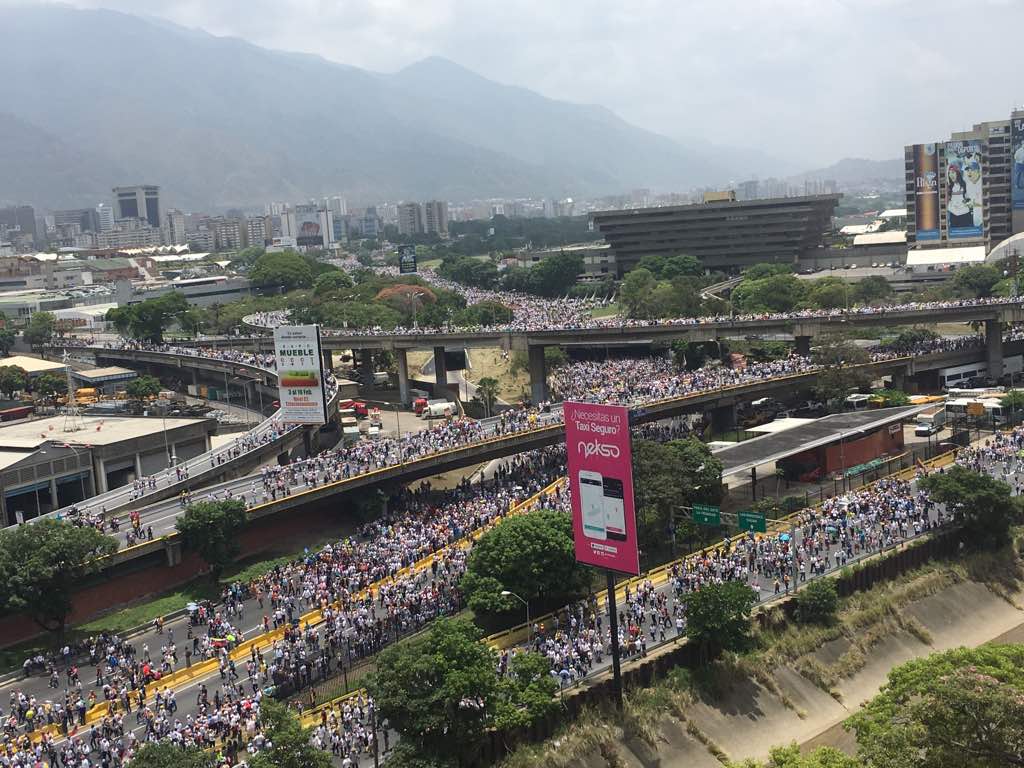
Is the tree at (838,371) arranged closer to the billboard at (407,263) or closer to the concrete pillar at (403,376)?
the concrete pillar at (403,376)

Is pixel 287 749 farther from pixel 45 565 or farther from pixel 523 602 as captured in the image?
pixel 45 565

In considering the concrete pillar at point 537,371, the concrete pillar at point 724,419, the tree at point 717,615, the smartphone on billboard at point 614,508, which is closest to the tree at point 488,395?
the concrete pillar at point 537,371

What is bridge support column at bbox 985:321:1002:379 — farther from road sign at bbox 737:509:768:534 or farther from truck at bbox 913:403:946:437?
road sign at bbox 737:509:768:534

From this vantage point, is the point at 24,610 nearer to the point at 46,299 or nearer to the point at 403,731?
the point at 403,731

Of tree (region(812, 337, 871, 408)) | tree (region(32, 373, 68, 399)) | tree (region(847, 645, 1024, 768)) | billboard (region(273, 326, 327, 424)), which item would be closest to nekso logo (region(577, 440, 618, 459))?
tree (region(847, 645, 1024, 768))

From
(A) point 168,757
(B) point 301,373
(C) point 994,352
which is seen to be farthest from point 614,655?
(C) point 994,352

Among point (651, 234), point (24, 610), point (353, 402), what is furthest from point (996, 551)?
point (651, 234)
